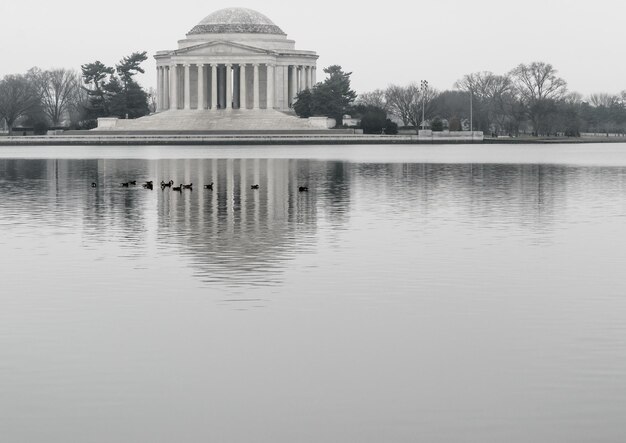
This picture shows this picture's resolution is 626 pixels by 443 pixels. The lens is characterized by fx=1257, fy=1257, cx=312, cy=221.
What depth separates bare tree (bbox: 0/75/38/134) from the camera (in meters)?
179

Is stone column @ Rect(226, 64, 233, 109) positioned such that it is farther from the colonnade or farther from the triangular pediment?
the triangular pediment

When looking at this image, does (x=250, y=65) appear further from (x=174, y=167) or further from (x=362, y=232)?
(x=362, y=232)

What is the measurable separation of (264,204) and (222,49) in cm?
13108

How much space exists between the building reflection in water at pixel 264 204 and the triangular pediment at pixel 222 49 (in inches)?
3978

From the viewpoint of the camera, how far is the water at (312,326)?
1229 centimetres

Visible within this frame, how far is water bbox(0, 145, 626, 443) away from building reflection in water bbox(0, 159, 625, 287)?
0.66 feet

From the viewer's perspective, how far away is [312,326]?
17.1 meters

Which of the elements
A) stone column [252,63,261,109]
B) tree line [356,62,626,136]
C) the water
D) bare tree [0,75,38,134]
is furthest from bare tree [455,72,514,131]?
the water

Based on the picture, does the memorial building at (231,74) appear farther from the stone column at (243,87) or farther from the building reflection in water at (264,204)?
the building reflection in water at (264,204)

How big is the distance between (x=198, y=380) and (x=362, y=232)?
56.9ft

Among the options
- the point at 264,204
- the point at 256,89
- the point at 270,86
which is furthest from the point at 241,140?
the point at 264,204

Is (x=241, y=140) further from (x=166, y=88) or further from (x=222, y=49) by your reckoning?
(x=166, y=88)

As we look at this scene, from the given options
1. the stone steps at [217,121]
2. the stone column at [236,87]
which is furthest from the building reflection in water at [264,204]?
the stone column at [236,87]

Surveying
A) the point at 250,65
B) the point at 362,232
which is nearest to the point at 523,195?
the point at 362,232
